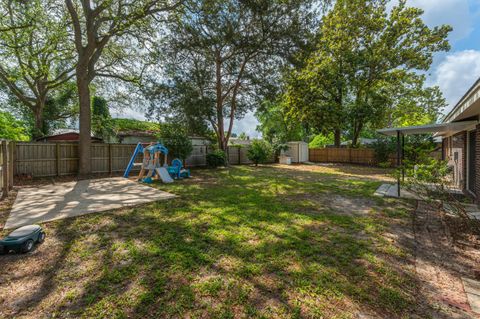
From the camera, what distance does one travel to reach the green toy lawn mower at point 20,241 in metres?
2.82

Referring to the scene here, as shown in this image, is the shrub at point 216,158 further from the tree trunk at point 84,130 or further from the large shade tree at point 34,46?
the large shade tree at point 34,46

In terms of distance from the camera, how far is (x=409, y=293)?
7.01 ft

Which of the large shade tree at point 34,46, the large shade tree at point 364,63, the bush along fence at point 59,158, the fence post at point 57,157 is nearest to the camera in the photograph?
the bush along fence at point 59,158

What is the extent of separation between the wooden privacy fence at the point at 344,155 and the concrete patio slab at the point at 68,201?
675 inches

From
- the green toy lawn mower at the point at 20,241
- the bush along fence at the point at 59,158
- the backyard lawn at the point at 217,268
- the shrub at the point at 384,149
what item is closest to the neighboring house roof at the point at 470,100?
the backyard lawn at the point at 217,268

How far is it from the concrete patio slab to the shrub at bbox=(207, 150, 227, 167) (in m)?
6.89

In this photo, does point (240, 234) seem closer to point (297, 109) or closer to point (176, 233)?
point (176, 233)

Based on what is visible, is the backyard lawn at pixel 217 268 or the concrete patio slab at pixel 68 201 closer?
the backyard lawn at pixel 217 268

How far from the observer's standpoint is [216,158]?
46.0 ft

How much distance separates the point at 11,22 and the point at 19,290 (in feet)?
45.4

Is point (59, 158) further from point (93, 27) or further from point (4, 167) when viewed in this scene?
point (93, 27)

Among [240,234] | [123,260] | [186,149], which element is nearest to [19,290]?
[123,260]

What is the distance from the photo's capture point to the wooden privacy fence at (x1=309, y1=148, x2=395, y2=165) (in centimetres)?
1806

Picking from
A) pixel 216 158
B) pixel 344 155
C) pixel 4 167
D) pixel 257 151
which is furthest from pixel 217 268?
pixel 344 155
